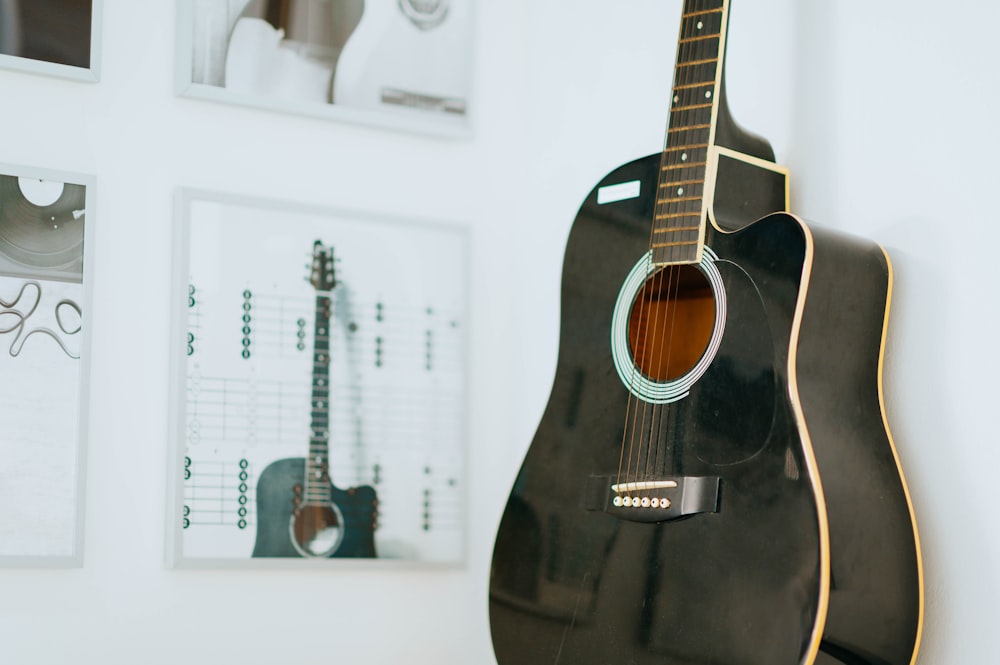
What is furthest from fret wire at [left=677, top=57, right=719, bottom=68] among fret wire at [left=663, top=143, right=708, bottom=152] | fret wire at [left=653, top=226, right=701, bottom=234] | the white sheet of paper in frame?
the white sheet of paper in frame

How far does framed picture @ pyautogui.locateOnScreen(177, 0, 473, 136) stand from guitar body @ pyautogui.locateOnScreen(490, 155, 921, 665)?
64 centimetres

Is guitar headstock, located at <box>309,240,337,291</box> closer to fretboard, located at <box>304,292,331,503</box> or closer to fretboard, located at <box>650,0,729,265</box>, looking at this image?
fretboard, located at <box>304,292,331,503</box>

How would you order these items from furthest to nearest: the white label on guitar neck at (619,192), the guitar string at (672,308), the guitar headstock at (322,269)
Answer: the guitar headstock at (322,269)
the white label on guitar neck at (619,192)
the guitar string at (672,308)

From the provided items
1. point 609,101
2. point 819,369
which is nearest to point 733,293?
point 819,369

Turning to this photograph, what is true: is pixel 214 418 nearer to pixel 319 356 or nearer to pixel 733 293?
pixel 319 356

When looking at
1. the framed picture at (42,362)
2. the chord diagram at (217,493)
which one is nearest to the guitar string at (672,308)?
the chord diagram at (217,493)

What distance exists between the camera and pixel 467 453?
6.28ft

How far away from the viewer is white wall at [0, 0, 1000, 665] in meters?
1.23

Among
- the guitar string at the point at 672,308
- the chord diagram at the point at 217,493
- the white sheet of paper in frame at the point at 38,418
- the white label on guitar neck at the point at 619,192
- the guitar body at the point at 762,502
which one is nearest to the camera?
the guitar body at the point at 762,502

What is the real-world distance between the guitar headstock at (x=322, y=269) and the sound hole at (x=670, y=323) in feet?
1.96

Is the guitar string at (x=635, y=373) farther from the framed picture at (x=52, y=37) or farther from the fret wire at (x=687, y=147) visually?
the framed picture at (x=52, y=37)

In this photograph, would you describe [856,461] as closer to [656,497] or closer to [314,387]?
[656,497]

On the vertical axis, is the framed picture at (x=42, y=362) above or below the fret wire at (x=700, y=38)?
below

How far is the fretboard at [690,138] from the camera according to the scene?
4.49 feet
